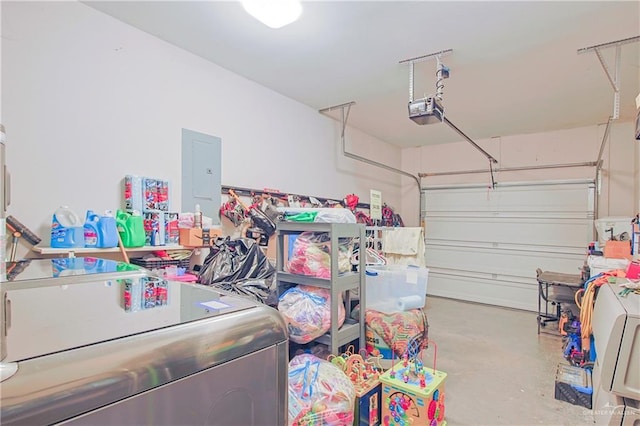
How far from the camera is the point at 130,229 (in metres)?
2.37

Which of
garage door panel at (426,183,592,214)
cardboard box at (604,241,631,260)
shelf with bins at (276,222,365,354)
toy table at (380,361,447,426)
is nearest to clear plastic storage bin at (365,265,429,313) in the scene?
shelf with bins at (276,222,365,354)

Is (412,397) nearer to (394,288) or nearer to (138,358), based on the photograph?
(394,288)

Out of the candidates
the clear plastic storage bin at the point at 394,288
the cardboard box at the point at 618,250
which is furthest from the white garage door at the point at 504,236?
the clear plastic storage bin at the point at 394,288

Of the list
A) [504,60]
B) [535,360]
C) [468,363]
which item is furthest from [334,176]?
[535,360]

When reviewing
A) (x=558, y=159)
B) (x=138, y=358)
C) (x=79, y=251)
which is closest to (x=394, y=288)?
(x=79, y=251)

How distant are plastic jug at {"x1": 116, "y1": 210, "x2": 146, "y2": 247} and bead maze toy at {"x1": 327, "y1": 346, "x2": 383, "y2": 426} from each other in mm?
1626

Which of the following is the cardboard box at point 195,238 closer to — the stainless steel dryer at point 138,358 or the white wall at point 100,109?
the white wall at point 100,109

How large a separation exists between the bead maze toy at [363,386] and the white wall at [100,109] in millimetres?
2017

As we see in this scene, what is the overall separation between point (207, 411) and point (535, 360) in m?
4.03

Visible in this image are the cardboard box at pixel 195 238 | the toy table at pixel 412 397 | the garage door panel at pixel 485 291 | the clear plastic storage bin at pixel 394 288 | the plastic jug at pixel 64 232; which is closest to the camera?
the toy table at pixel 412 397

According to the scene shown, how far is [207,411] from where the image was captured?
61 cm

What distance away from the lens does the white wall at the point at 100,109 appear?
2.14m

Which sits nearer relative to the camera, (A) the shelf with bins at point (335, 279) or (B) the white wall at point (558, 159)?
(A) the shelf with bins at point (335, 279)

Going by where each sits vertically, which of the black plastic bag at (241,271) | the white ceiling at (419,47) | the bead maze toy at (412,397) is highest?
the white ceiling at (419,47)
